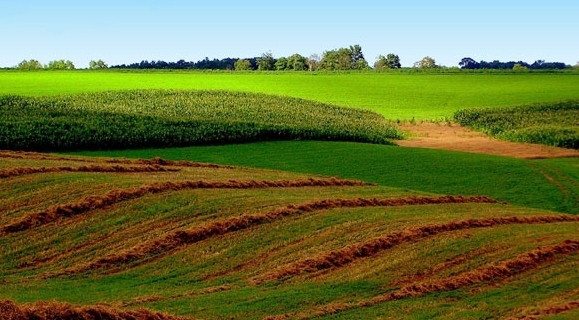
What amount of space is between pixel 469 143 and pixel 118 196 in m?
29.8

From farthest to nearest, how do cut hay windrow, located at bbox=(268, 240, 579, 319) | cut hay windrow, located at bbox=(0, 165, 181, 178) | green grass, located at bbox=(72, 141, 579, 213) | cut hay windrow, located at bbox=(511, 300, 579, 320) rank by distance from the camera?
green grass, located at bbox=(72, 141, 579, 213), cut hay windrow, located at bbox=(0, 165, 181, 178), cut hay windrow, located at bbox=(268, 240, 579, 319), cut hay windrow, located at bbox=(511, 300, 579, 320)

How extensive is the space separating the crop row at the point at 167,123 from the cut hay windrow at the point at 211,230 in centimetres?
1771

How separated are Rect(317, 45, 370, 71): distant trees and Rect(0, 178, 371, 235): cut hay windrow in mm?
138326

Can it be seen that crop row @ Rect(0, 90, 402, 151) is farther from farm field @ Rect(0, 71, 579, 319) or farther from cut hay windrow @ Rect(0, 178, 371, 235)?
cut hay windrow @ Rect(0, 178, 371, 235)

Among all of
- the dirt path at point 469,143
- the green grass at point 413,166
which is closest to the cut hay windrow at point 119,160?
the green grass at point 413,166

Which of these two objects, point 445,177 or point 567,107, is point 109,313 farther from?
point 567,107

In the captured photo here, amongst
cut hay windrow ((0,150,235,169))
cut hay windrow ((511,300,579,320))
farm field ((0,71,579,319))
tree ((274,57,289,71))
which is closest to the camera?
cut hay windrow ((511,300,579,320))

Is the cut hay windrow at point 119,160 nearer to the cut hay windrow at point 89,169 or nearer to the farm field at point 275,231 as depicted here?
the farm field at point 275,231

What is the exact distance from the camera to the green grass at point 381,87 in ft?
245

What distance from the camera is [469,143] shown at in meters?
47.1

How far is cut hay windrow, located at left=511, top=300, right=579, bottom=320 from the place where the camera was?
45.5 feet

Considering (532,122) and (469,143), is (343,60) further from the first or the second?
(469,143)

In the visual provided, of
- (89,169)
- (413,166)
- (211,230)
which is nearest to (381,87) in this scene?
(413,166)

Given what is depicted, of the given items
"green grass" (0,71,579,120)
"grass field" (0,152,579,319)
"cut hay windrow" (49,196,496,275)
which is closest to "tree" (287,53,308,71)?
"green grass" (0,71,579,120)
